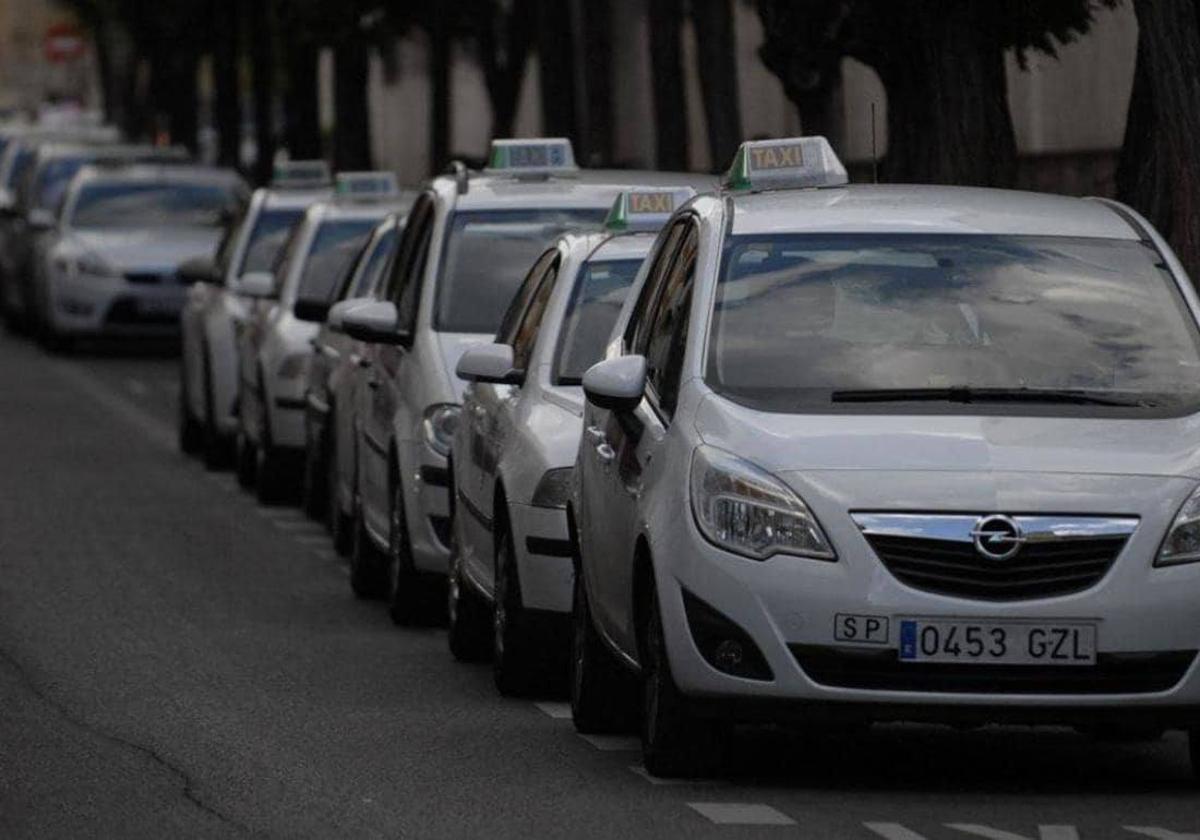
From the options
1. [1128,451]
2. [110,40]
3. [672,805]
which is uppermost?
[1128,451]

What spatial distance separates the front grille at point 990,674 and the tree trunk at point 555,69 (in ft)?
76.0

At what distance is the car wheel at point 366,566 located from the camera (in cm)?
1630

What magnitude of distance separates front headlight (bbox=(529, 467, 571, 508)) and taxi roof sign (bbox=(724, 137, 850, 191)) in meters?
1.13

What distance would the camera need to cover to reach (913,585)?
9648 mm

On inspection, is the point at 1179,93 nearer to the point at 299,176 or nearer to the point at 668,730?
the point at 668,730

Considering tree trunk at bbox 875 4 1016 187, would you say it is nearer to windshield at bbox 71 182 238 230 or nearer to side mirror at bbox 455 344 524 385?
side mirror at bbox 455 344 524 385

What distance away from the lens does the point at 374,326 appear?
15172 millimetres

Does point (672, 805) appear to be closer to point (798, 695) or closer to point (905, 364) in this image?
point (798, 695)

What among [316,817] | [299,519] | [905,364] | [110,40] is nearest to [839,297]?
[905,364]

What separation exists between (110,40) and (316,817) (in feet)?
196

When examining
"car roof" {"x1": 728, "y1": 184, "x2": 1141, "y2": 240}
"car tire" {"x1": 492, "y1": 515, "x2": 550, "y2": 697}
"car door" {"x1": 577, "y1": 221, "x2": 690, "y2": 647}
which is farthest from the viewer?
"car tire" {"x1": 492, "y1": 515, "x2": 550, "y2": 697}

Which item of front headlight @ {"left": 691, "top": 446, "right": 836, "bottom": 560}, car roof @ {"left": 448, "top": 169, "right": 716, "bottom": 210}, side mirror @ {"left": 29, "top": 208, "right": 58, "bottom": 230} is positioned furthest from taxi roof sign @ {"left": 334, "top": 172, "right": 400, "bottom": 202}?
side mirror @ {"left": 29, "top": 208, "right": 58, "bottom": 230}

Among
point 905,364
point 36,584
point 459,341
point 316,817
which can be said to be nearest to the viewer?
point 316,817

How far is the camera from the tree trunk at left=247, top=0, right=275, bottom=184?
163 ft
